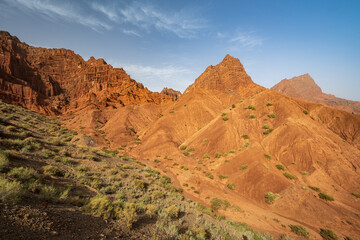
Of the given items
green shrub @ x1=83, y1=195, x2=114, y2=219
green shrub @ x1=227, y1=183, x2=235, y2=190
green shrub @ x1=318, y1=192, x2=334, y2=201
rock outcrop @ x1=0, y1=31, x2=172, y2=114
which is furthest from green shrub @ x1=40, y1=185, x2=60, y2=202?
rock outcrop @ x1=0, y1=31, x2=172, y2=114

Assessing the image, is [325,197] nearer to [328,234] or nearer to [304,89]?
[328,234]

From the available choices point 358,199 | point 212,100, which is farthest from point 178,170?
point 212,100

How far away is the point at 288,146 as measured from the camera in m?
20.1

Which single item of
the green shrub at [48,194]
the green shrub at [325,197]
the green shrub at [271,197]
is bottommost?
the green shrub at [271,197]

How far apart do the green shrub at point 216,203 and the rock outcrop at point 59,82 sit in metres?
58.2

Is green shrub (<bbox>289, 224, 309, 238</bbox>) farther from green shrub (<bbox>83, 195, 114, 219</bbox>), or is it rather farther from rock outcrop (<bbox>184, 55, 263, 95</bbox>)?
rock outcrop (<bbox>184, 55, 263, 95</bbox>)

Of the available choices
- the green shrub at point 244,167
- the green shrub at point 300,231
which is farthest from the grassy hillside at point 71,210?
the green shrub at point 244,167

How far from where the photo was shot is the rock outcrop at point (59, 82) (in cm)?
5997

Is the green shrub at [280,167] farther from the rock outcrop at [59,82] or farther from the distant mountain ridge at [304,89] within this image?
the distant mountain ridge at [304,89]

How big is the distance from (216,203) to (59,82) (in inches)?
Result: 4688

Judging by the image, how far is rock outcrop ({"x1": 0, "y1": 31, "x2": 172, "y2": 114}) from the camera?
60.0 meters

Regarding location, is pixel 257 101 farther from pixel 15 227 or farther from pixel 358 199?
pixel 15 227

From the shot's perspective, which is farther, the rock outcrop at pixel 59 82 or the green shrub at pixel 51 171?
the rock outcrop at pixel 59 82

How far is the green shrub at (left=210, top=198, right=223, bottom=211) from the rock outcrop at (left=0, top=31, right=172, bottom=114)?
58.2 metres
